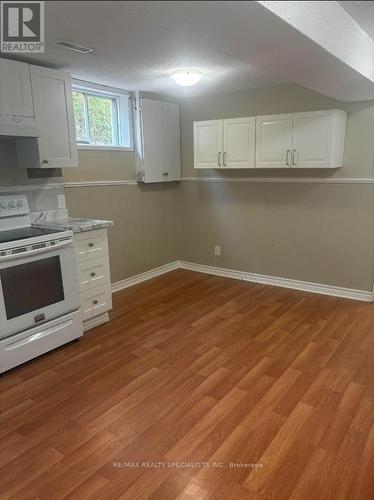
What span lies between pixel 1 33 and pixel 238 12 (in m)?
1.62

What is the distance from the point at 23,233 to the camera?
2.86 meters

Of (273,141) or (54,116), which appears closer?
(54,116)

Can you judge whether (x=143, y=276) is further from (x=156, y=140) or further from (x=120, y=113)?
(x=120, y=113)

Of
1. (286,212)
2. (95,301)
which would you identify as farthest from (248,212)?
(95,301)

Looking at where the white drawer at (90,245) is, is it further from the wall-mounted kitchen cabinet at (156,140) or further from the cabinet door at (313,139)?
the cabinet door at (313,139)

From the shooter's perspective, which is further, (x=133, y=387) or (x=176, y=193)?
(x=176, y=193)

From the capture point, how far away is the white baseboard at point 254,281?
389 cm

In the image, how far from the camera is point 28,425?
6.95ft

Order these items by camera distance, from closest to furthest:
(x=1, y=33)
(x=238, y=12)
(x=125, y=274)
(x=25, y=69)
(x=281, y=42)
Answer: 1. (x=238, y=12)
2. (x=281, y=42)
3. (x=1, y=33)
4. (x=25, y=69)
5. (x=125, y=274)

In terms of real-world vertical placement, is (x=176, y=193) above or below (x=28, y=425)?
above

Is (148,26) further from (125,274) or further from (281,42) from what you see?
(125,274)

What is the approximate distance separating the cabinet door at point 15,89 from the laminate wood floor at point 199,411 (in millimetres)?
1920

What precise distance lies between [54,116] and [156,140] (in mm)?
1564

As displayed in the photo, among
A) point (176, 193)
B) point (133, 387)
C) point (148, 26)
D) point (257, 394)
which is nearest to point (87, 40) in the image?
point (148, 26)
